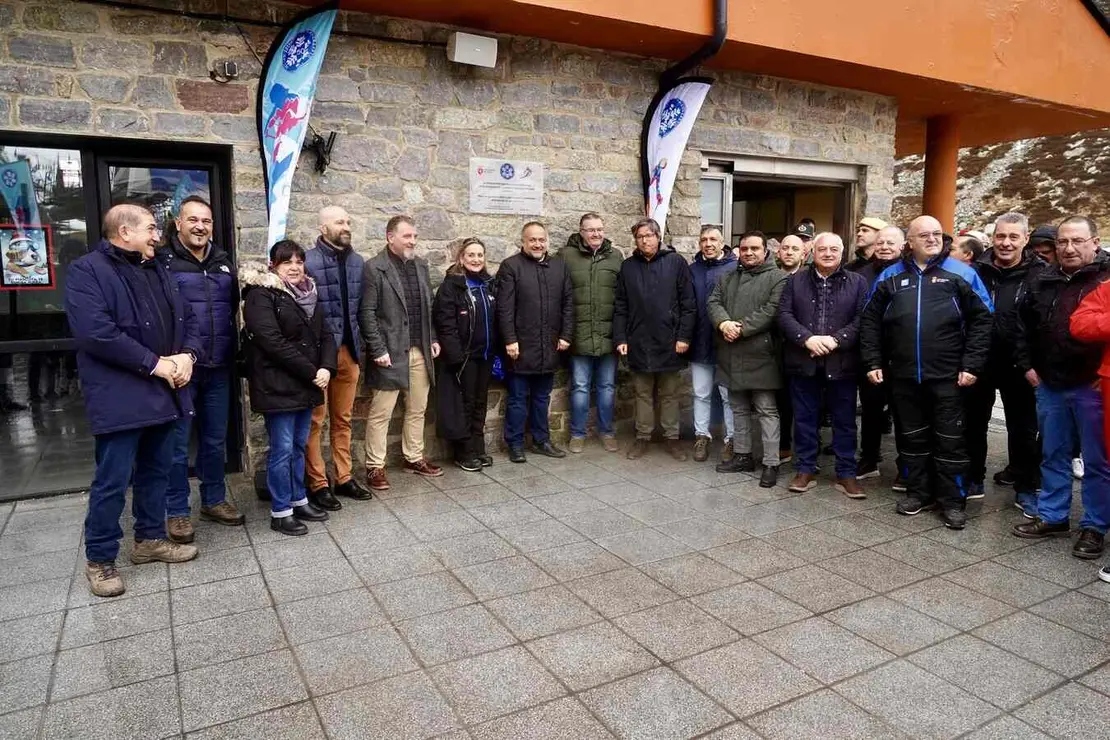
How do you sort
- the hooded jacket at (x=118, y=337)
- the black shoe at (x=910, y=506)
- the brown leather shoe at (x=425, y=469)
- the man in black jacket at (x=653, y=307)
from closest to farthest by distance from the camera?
the hooded jacket at (x=118, y=337)
the black shoe at (x=910, y=506)
the brown leather shoe at (x=425, y=469)
the man in black jacket at (x=653, y=307)

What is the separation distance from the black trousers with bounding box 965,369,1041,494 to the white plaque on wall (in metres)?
3.44

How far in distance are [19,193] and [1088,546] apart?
6633mm

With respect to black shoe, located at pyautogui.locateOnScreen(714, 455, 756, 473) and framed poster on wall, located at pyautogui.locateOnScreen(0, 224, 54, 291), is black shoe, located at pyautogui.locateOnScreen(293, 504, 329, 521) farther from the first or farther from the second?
black shoe, located at pyautogui.locateOnScreen(714, 455, 756, 473)

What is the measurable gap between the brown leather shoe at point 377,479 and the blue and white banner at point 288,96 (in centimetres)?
168

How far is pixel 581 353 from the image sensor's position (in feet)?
20.1

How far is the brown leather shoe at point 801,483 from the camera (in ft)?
17.4

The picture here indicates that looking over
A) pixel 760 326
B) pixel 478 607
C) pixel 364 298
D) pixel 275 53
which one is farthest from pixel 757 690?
pixel 275 53

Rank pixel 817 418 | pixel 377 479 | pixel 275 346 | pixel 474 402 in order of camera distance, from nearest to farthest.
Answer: pixel 275 346 < pixel 377 479 < pixel 817 418 < pixel 474 402

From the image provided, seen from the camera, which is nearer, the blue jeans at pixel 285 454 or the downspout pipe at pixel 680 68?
the blue jeans at pixel 285 454

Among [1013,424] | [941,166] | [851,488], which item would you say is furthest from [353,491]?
[941,166]

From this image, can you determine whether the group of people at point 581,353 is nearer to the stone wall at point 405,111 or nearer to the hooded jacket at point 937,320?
the hooded jacket at point 937,320

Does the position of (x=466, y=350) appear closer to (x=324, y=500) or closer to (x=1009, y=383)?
(x=324, y=500)

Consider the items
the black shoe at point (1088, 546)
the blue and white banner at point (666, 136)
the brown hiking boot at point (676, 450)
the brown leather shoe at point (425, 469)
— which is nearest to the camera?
the black shoe at point (1088, 546)

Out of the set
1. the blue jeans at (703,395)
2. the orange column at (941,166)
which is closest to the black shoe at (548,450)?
the blue jeans at (703,395)
